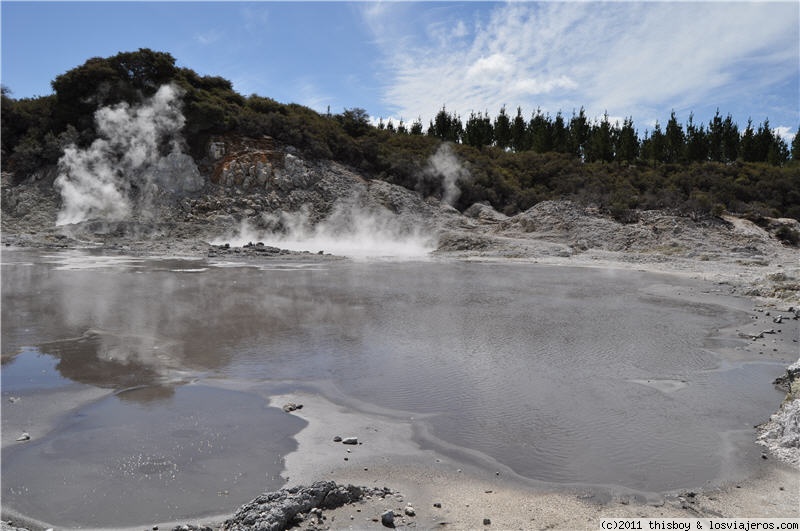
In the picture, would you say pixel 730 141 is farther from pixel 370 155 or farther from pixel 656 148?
pixel 370 155

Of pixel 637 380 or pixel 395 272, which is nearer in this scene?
pixel 637 380

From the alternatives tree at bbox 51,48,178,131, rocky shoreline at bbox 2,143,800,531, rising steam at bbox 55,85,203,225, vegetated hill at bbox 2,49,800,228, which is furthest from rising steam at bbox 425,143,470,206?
tree at bbox 51,48,178,131

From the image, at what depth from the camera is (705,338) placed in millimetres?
11195

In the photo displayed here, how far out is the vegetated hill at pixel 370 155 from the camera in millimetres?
34562

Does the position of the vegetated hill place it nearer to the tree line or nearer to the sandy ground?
the tree line

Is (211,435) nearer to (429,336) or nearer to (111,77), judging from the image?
(429,336)

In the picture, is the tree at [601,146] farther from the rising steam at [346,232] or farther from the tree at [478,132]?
the rising steam at [346,232]

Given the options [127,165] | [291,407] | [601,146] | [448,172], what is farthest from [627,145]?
[291,407]

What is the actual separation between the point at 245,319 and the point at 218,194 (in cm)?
2249

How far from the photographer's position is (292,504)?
14.2 ft

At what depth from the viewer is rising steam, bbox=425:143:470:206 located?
38062 mm

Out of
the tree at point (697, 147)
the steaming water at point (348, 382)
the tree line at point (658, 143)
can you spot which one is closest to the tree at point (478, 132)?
the tree line at point (658, 143)

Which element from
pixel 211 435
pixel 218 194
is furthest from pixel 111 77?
pixel 211 435

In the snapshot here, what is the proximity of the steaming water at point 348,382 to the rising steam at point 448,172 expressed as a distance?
22.5 metres
